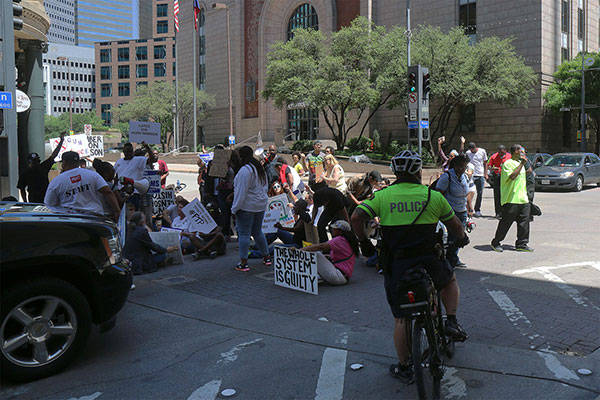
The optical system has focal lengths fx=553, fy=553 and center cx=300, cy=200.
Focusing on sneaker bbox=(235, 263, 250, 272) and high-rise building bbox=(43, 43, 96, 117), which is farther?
high-rise building bbox=(43, 43, 96, 117)

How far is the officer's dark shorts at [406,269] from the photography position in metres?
3.94

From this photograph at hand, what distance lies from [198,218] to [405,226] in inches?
263

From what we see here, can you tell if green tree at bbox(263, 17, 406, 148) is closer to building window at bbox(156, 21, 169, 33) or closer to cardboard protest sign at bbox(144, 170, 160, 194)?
cardboard protest sign at bbox(144, 170, 160, 194)

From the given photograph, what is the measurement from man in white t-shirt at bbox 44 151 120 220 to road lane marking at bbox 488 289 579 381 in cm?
489

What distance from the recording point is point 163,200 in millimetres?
12539

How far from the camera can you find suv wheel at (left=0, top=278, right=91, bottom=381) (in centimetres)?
414

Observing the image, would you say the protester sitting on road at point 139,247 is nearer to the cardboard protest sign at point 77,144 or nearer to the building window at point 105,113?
the cardboard protest sign at point 77,144

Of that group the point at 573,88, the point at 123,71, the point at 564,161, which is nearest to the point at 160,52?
the point at 123,71

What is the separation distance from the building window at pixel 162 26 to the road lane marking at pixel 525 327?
4289 inches

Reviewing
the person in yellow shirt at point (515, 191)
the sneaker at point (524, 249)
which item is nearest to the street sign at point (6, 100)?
the person in yellow shirt at point (515, 191)

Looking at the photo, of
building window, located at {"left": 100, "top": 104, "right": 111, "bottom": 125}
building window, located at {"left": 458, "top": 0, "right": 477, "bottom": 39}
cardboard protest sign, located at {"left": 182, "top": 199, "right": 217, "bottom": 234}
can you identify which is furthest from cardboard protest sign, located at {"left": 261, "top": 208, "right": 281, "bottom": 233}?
Answer: building window, located at {"left": 100, "top": 104, "right": 111, "bottom": 125}

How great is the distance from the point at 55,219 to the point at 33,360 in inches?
43.6

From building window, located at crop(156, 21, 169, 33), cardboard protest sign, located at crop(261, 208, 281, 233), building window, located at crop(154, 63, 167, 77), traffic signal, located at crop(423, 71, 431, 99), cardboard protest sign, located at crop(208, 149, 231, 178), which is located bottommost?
cardboard protest sign, located at crop(261, 208, 281, 233)

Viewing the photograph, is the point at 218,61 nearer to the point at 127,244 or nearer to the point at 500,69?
the point at 500,69
